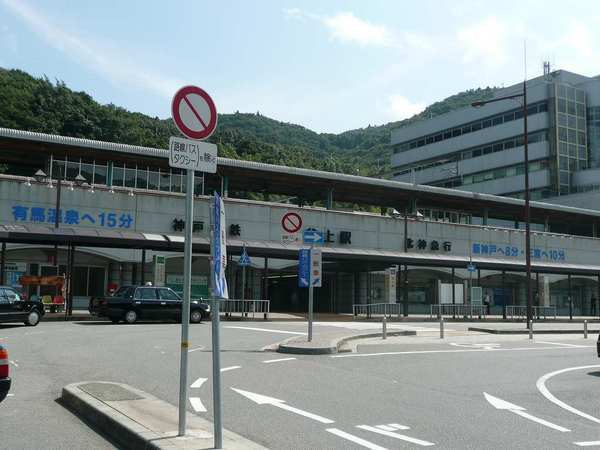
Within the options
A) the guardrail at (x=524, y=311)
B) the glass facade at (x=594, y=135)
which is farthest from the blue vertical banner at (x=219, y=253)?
the glass facade at (x=594, y=135)

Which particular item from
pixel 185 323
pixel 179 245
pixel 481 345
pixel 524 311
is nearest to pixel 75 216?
pixel 179 245

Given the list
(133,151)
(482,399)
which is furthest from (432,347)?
(133,151)

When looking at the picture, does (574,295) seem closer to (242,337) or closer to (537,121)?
(537,121)

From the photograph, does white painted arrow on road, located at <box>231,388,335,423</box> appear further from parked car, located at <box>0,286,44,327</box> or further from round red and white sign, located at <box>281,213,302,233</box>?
parked car, located at <box>0,286,44,327</box>

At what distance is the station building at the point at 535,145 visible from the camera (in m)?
72.1

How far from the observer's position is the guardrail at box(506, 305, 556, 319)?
132 ft

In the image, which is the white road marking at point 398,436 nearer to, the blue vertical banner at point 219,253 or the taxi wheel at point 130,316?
the blue vertical banner at point 219,253

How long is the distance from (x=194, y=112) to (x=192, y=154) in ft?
1.46

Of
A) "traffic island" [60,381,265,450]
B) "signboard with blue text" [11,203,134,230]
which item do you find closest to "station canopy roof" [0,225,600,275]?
"signboard with blue text" [11,203,134,230]

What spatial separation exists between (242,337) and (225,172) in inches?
812

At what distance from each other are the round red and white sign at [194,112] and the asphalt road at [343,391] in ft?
10.8

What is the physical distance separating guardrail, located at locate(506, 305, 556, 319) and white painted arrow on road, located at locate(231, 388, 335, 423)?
33705 mm

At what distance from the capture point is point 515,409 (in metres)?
8.52

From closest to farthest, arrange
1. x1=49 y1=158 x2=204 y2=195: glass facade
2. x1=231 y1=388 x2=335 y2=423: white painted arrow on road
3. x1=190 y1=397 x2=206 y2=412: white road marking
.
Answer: x1=231 y1=388 x2=335 y2=423: white painted arrow on road, x1=190 y1=397 x2=206 y2=412: white road marking, x1=49 y1=158 x2=204 y2=195: glass facade
